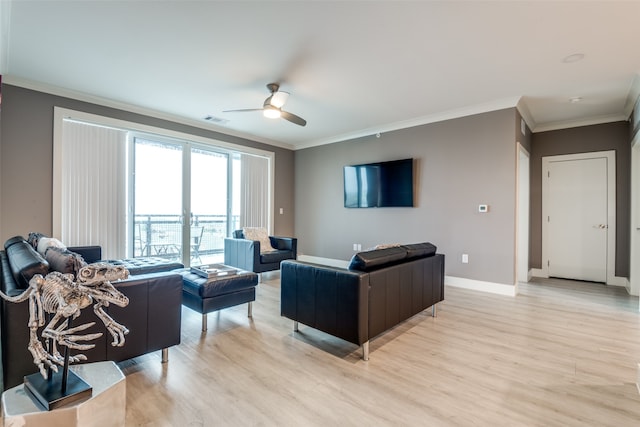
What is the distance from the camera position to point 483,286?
429 centimetres

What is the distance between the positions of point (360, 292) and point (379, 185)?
3486 millimetres

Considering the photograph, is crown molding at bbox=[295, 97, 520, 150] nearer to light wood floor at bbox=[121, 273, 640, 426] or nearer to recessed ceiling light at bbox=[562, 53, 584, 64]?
recessed ceiling light at bbox=[562, 53, 584, 64]

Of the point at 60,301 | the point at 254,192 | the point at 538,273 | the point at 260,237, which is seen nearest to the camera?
the point at 60,301

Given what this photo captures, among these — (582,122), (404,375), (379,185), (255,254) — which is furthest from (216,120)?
(582,122)

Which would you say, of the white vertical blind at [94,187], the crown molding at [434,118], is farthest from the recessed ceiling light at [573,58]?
the white vertical blind at [94,187]

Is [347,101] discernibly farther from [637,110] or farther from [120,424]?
[120,424]

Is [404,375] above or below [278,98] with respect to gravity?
below

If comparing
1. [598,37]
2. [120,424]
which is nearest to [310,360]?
[120,424]

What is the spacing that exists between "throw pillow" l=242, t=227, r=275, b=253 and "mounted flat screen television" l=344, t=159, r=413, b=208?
1.76m

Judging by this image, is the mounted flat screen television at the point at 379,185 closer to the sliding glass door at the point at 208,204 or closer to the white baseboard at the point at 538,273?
the sliding glass door at the point at 208,204

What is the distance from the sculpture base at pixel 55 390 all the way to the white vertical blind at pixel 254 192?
184 inches

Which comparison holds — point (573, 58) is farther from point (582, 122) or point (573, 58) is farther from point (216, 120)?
point (216, 120)

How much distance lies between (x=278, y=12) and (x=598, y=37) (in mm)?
2814

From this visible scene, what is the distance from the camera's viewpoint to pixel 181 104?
430 centimetres
